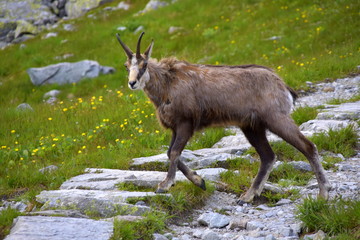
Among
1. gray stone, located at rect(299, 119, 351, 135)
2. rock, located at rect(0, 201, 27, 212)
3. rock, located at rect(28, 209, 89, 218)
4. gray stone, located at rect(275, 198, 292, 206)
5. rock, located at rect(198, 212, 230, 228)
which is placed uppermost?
rock, located at rect(28, 209, 89, 218)

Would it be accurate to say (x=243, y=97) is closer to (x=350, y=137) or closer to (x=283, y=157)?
(x=283, y=157)

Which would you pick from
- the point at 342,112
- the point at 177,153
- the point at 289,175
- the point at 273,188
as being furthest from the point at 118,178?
the point at 342,112

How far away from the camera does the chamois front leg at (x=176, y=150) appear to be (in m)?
6.69

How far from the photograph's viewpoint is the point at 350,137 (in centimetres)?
866

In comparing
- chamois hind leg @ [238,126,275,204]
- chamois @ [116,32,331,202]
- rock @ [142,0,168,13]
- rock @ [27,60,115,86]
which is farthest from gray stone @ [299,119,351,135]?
rock @ [142,0,168,13]

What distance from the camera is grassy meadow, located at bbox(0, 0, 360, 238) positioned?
9.44 metres

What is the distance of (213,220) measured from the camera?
6.00 metres

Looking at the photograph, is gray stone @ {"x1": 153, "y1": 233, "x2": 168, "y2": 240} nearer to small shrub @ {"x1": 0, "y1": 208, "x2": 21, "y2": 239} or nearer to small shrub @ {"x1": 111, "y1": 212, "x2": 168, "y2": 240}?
small shrub @ {"x1": 111, "y1": 212, "x2": 168, "y2": 240}

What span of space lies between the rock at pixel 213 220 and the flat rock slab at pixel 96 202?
74 cm

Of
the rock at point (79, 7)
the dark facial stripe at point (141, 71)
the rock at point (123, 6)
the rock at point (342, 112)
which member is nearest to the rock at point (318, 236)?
the dark facial stripe at point (141, 71)

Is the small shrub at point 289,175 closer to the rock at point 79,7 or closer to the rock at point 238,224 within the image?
the rock at point 238,224

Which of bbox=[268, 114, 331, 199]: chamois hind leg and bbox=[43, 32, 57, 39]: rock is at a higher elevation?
bbox=[268, 114, 331, 199]: chamois hind leg

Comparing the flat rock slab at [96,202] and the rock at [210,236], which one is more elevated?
the flat rock slab at [96,202]

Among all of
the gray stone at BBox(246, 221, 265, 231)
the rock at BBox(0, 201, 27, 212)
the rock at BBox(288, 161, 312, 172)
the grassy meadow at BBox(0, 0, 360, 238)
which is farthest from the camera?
the grassy meadow at BBox(0, 0, 360, 238)
